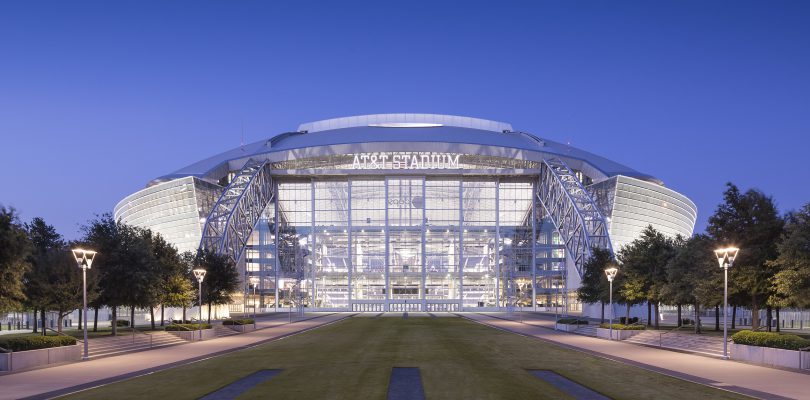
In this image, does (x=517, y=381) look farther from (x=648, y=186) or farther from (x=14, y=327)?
(x=648, y=186)

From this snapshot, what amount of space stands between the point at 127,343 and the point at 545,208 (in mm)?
94442

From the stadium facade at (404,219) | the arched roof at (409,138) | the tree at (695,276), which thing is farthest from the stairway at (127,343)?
the stadium facade at (404,219)

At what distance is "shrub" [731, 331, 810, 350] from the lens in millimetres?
33656

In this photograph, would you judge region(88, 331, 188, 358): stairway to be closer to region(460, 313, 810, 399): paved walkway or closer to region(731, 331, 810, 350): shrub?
region(460, 313, 810, 399): paved walkway

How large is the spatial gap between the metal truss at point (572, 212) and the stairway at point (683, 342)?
4943 cm

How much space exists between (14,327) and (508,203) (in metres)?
85.4

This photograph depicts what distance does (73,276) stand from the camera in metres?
47.8

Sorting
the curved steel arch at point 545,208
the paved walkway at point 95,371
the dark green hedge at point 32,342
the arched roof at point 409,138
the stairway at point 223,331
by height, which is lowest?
the stairway at point 223,331

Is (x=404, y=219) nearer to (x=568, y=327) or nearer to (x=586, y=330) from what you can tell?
(x=568, y=327)

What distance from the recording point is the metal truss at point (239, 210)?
11200cm

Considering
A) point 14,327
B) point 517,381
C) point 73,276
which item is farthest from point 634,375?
point 14,327

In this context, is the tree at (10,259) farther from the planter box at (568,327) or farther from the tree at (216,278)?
the planter box at (568,327)

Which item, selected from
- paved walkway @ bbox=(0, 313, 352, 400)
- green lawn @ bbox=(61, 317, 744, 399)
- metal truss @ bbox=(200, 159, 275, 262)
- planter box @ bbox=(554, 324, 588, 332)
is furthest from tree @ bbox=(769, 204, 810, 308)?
metal truss @ bbox=(200, 159, 275, 262)

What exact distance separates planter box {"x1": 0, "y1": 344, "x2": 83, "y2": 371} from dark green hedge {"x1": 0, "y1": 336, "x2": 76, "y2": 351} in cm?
48
